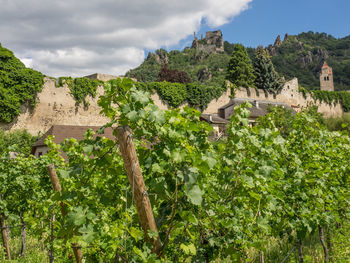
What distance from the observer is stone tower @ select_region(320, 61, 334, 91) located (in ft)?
230

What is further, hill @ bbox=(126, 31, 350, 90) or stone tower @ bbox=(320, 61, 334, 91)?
stone tower @ bbox=(320, 61, 334, 91)

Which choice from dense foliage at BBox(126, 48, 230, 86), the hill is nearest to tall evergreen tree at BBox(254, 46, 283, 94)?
the hill

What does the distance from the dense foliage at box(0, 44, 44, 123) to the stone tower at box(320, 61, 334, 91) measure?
6370 cm

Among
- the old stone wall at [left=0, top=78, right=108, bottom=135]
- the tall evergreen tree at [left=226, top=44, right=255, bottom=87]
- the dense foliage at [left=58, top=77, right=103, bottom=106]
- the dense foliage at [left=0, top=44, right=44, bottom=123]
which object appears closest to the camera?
the dense foliage at [left=0, top=44, right=44, bottom=123]

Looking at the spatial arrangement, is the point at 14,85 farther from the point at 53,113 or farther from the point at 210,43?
the point at 210,43

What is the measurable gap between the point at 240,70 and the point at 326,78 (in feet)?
137

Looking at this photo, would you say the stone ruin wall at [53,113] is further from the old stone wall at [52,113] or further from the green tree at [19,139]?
the green tree at [19,139]

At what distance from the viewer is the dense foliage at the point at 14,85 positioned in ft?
65.1

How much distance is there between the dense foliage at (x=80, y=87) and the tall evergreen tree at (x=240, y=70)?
704 inches

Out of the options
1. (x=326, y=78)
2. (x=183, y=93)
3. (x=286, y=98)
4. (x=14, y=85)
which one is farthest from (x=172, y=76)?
(x=326, y=78)

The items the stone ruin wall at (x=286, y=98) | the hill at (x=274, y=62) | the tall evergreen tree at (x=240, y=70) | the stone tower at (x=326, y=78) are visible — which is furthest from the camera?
the stone tower at (x=326, y=78)

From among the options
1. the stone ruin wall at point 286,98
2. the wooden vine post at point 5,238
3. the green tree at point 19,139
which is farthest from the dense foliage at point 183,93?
the wooden vine post at point 5,238

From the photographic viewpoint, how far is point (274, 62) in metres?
81.8

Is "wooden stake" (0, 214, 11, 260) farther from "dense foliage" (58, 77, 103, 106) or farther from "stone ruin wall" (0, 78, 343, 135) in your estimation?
"dense foliage" (58, 77, 103, 106)
